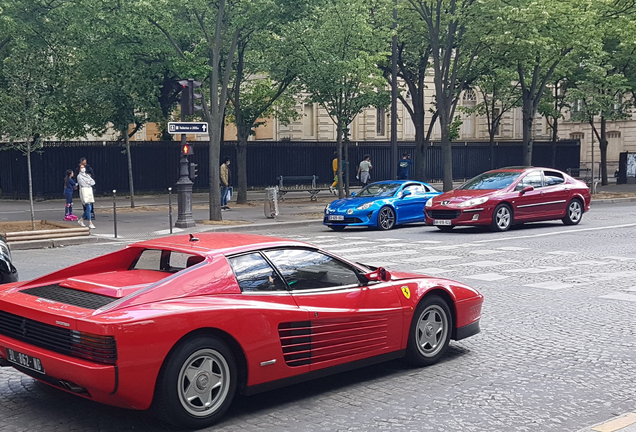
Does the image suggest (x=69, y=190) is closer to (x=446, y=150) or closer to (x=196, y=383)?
(x=446, y=150)

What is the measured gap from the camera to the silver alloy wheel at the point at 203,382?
4945 millimetres

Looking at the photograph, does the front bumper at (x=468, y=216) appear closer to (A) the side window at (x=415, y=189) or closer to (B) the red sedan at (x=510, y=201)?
(B) the red sedan at (x=510, y=201)

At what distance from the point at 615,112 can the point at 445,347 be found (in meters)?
33.1

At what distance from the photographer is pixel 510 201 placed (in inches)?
731

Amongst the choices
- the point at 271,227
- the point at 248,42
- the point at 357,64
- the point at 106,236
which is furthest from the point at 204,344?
the point at 248,42

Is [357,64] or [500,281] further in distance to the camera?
[357,64]

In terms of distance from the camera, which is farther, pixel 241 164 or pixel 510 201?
pixel 241 164

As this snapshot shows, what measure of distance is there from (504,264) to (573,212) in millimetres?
7993

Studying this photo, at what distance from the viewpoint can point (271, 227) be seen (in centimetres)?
2138

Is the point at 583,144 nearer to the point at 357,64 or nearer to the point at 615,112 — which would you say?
the point at 615,112

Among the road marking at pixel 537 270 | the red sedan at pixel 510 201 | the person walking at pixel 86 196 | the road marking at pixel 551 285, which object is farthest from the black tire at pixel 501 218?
the person walking at pixel 86 196

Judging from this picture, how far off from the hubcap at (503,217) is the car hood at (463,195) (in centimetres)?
48

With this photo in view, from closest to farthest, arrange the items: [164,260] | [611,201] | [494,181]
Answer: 1. [164,260]
2. [494,181]
3. [611,201]

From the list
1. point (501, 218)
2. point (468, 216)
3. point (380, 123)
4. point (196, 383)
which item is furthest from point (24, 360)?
point (380, 123)
